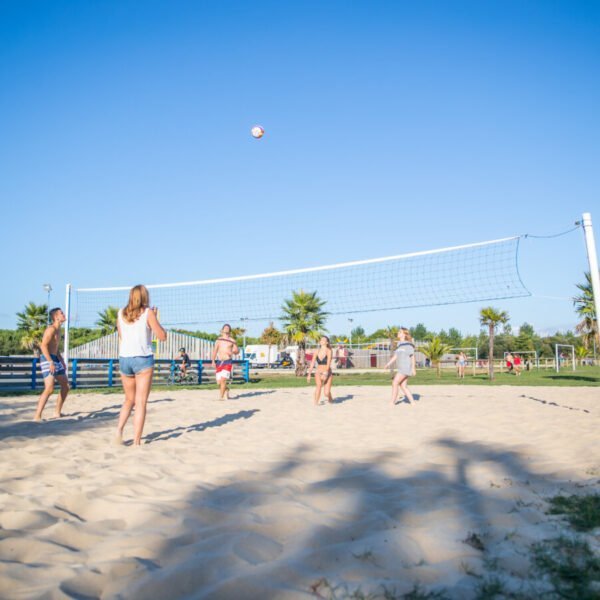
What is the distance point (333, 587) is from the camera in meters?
1.93

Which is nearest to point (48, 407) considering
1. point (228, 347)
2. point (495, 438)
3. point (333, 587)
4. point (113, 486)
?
point (228, 347)

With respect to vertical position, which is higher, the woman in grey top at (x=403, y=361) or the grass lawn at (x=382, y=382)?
the woman in grey top at (x=403, y=361)

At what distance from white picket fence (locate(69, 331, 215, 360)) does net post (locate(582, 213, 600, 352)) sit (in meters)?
23.0

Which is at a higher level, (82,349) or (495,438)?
(82,349)

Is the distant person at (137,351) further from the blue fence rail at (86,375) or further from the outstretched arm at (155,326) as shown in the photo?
the blue fence rail at (86,375)

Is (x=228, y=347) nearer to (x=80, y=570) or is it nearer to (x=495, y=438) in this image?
(x=495, y=438)

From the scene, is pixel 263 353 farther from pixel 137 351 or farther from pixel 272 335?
pixel 137 351

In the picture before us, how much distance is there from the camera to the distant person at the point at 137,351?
488cm

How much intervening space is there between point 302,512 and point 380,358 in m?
46.8

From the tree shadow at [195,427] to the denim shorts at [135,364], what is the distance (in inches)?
31.1

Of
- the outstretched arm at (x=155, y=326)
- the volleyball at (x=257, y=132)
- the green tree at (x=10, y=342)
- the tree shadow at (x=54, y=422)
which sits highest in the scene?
the volleyball at (x=257, y=132)

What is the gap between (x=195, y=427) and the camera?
637 centimetres

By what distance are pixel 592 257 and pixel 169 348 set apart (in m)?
26.4

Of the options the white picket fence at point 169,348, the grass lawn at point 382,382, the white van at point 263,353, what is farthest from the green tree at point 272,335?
the grass lawn at point 382,382
